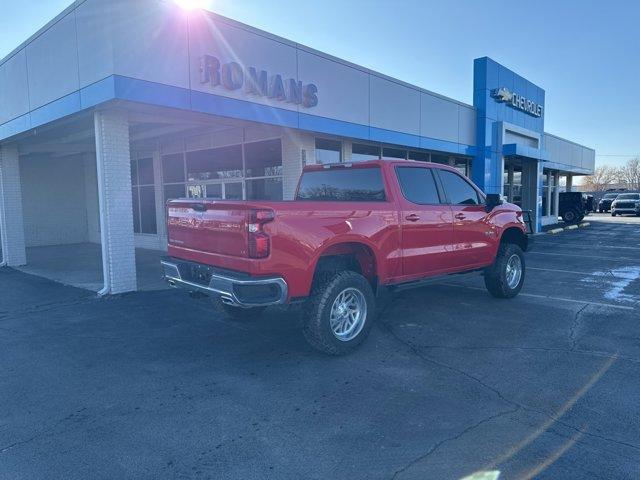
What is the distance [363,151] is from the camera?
46.9ft

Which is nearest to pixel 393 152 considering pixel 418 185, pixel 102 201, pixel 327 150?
pixel 327 150

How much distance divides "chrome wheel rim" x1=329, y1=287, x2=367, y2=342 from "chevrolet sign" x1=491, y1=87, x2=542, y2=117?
640 inches

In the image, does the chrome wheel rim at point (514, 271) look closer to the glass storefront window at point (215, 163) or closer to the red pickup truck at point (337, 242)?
the red pickup truck at point (337, 242)

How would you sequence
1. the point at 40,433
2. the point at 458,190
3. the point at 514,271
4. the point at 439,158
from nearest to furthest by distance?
the point at 40,433 → the point at 458,190 → the point at 514,271 → the point at 439,158

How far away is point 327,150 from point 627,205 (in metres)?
32.6

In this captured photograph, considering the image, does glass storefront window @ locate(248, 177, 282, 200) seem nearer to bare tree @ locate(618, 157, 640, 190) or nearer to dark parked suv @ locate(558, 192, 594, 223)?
dark parked suv @ locate(558, 192, 594, 223)

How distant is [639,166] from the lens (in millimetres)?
113562

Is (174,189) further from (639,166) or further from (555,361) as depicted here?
(639,166)

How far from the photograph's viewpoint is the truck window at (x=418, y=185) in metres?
6.18

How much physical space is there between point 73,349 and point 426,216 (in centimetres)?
471

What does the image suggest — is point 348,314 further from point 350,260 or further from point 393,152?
point 393,152

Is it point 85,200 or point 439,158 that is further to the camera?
point 85,200

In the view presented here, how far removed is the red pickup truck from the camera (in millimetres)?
4562

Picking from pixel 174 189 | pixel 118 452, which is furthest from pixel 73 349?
pixel 174 189
